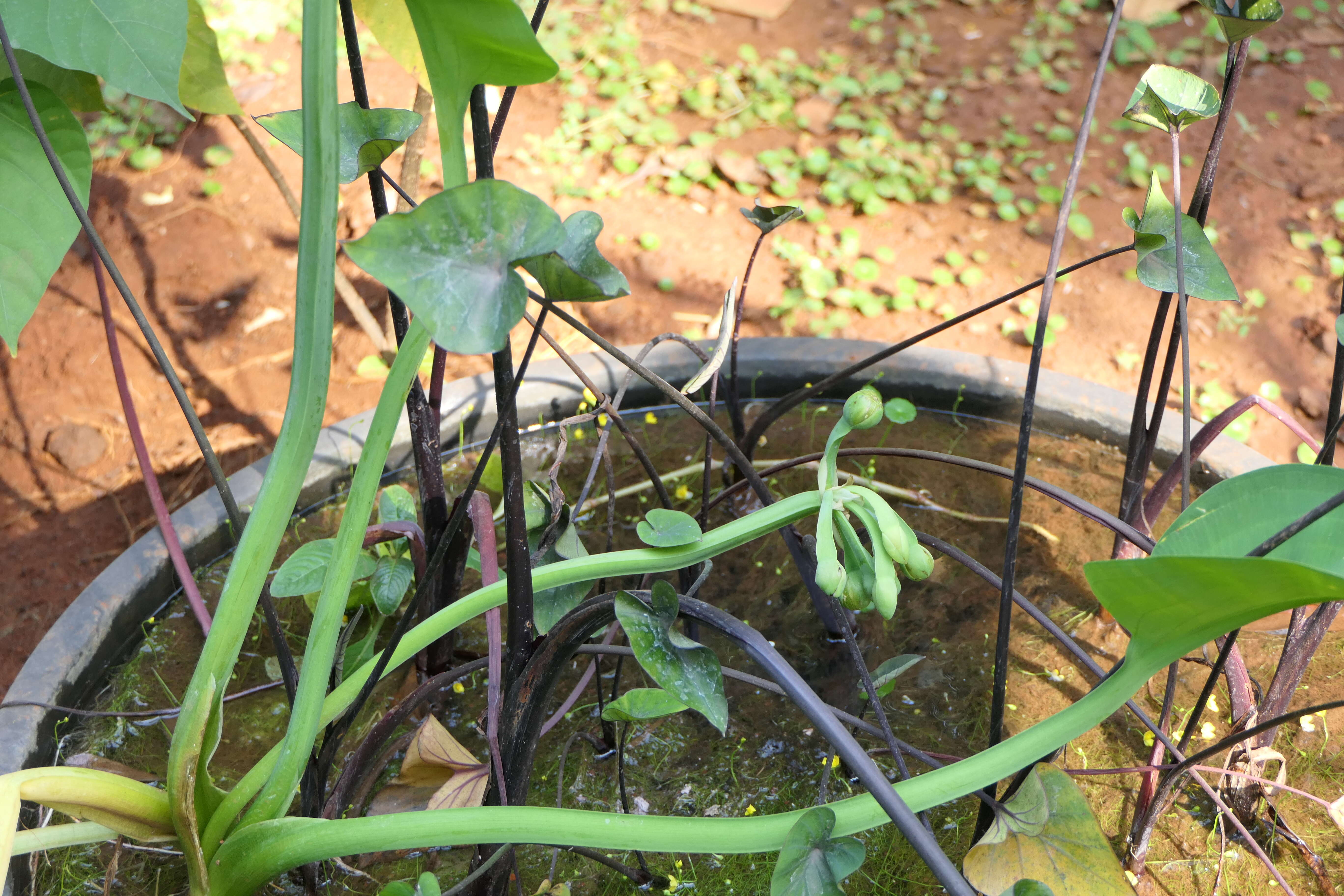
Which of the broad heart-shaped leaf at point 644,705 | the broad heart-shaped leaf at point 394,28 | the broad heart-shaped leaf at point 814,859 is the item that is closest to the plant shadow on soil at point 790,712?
the broad heart-shaped leaf at point 644,705

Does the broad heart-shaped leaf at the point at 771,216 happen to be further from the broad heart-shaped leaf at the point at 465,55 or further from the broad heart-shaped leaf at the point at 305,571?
the broad heart-shaped leaf at the point at 305,571

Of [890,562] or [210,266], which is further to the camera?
[210,266]

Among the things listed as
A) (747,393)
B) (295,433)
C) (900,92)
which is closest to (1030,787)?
(295,433)

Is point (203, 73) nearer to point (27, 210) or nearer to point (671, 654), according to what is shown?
point (27, 210)

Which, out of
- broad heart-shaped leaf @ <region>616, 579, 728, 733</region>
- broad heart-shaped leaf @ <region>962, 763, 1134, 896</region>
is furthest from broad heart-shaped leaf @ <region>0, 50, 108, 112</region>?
broad heart-shaped leaf @ <region>962, 763, 1134, 896</region>

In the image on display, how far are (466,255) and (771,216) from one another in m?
0.52

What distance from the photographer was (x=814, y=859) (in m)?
0.53

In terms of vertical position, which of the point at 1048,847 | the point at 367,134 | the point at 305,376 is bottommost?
the point at 1048,847

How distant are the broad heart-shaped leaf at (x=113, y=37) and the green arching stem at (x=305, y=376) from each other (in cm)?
23

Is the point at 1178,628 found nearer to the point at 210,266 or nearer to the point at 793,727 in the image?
the point at 793,727

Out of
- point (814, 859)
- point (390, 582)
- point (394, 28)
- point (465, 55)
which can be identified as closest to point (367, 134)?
point (465, 55)

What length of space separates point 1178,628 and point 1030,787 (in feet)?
0.75

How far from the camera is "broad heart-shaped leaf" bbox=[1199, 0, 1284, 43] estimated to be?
613 mm

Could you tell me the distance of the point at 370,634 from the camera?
0.85 metres
